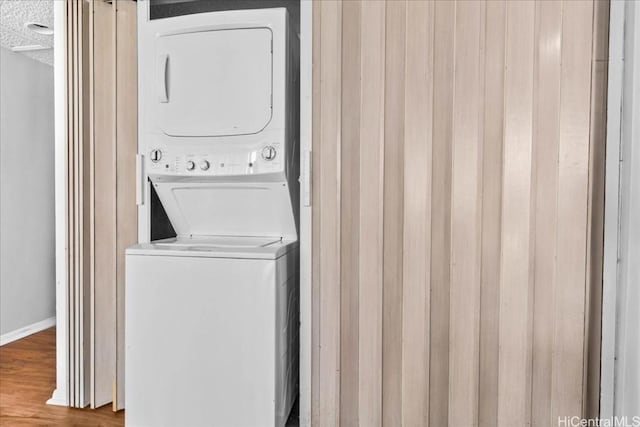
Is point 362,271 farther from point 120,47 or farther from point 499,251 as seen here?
point 120,47

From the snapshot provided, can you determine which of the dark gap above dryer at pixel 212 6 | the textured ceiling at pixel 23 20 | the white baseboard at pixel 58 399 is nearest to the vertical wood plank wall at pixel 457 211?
the dark gap above dryer at pixel 212 6

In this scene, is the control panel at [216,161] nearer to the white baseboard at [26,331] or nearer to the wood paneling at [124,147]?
the wood paneling at [124,147]

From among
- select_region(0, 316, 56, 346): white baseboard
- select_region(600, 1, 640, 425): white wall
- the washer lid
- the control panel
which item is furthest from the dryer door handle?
select_region(0, 316, 56, 346): white baseboard

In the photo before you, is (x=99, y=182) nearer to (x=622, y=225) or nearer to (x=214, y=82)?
(x=214, y=82)

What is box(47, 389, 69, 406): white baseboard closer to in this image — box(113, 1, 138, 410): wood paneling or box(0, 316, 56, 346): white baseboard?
box(113, 1, 138, 410): wood paneling

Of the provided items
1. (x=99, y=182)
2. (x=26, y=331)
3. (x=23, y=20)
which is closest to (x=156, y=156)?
(x=99, y=182)

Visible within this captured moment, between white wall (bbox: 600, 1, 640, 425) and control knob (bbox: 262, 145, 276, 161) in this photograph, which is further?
control knob (bbox: 262, 145, 276, 161)

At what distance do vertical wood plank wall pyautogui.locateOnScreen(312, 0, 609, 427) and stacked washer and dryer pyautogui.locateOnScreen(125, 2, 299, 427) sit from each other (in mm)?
178

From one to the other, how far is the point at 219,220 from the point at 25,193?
2341 millimetres

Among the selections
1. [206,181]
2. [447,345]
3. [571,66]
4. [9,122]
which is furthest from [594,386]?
[9,122]

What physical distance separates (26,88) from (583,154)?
3819 mm

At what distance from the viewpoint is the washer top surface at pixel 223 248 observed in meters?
1.71

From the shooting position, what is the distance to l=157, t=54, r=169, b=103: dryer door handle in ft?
6.27

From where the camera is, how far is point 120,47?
221 cm
